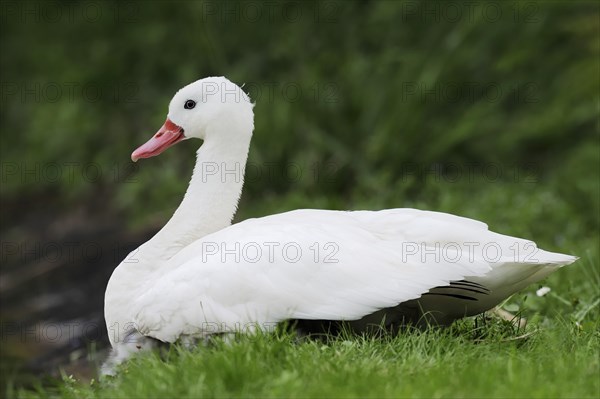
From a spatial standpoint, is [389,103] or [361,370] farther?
[389,103]

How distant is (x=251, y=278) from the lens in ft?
14.5

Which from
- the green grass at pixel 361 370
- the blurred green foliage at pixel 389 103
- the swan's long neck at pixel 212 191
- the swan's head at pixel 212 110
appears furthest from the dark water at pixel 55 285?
the swan's head at pixel 212 110

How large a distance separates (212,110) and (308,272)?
1.26m

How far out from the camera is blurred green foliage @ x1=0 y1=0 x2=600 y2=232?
9.22m

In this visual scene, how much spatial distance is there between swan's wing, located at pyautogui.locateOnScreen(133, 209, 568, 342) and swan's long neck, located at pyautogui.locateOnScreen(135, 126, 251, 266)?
580 mm

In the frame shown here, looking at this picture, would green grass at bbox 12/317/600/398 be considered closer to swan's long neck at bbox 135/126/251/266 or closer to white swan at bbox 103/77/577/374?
white swan at bbox 103/77/577/374

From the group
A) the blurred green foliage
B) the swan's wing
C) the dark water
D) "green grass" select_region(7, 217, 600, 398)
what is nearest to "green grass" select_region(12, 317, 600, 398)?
"green grass" select_region(7, 217, 600, 398)

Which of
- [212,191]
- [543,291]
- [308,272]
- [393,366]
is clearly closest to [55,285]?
[212,191]

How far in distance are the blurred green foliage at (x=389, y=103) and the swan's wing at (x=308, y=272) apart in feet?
11.1

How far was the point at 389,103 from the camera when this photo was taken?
969 centimetres

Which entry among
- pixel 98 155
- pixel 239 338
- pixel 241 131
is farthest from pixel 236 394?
pixel 98 155

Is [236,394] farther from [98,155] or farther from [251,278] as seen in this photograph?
[98,155]

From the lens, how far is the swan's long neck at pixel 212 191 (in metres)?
5.30

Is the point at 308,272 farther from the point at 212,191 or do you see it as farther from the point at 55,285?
the point at 55,285
